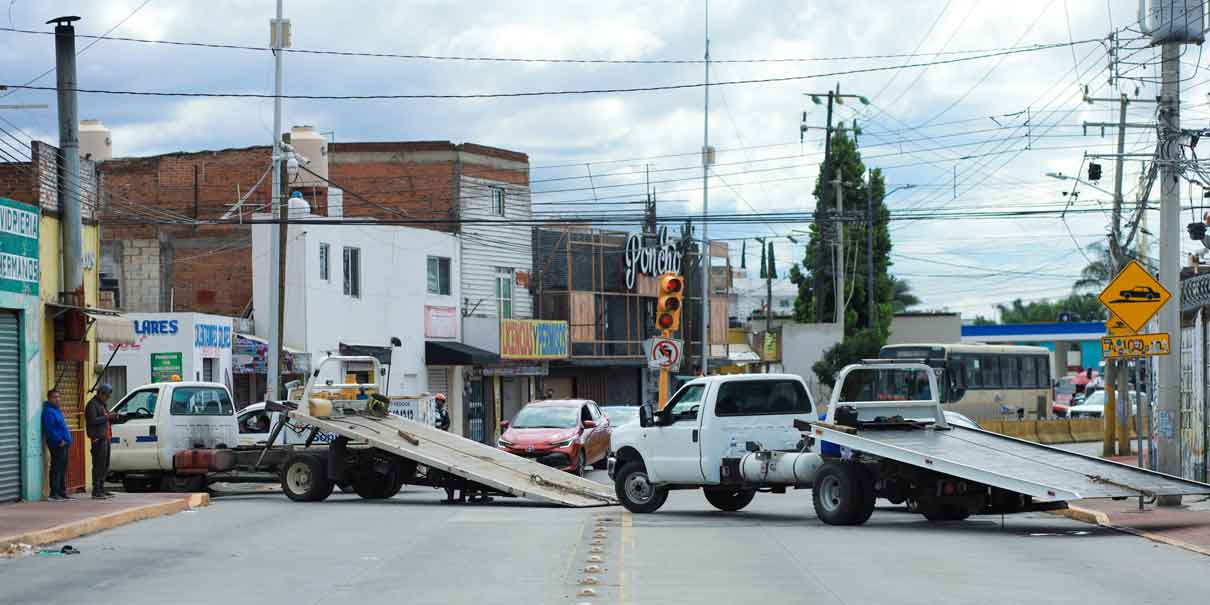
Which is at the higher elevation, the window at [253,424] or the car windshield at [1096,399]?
the window at [253,424]

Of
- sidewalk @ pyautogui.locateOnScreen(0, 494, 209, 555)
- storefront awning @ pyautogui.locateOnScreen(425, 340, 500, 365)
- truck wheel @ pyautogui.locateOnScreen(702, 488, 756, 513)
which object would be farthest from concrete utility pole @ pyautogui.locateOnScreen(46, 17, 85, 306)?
storefront awning @ pyautogui.locateOnScreen(425, 340, 500, 365)

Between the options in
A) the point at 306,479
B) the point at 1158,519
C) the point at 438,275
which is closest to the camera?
the point at 1158,519

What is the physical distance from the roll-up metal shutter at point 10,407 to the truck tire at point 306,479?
4155 mm

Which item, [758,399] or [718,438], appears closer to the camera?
[718,438]

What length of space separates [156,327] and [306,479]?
1232cm

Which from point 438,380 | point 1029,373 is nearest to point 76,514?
point 438,380

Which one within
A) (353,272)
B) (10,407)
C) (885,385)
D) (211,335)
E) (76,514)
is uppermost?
(353,272)

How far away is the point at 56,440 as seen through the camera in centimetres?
2308

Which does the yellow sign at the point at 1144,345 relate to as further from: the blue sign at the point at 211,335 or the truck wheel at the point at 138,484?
the blue sign at the point at 211,335

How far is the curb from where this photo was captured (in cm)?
1645

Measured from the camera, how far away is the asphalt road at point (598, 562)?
12.5 meters

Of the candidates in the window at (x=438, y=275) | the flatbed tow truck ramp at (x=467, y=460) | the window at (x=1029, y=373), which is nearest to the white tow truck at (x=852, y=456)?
the flatbed tow truck ramp at (x=467, y=460)

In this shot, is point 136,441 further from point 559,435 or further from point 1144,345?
point 1144,345

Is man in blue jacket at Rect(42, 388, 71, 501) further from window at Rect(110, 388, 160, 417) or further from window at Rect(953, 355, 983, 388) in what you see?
window at Rect(953, 355, 983, 388)
